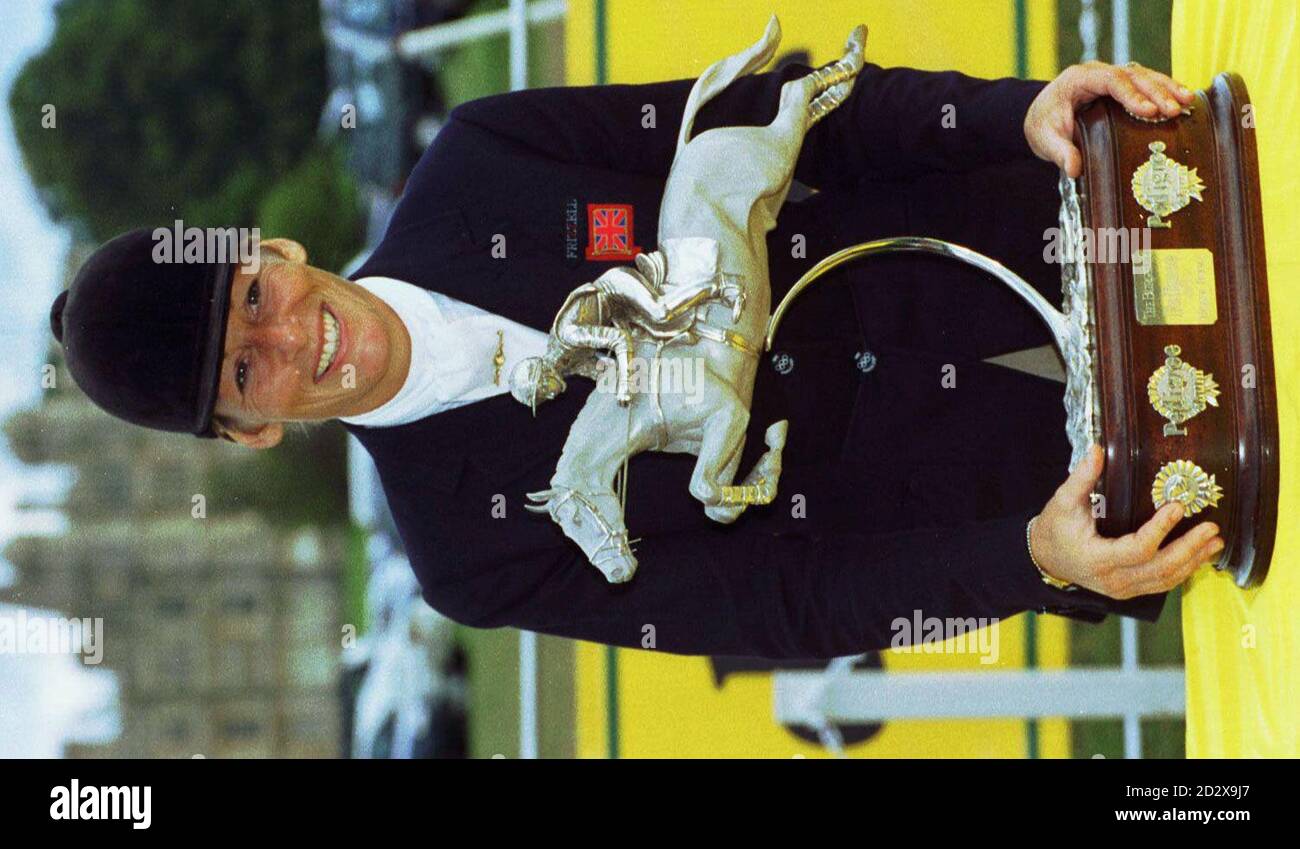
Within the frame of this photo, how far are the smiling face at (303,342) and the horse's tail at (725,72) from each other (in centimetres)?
28

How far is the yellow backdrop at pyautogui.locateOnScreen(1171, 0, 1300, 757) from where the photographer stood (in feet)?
2.52

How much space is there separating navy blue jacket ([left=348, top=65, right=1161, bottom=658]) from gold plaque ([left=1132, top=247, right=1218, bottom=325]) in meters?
0.14

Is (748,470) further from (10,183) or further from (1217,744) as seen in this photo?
(10,183)

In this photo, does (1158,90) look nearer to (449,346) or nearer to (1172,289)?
(1172,289)

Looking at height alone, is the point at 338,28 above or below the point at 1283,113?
above

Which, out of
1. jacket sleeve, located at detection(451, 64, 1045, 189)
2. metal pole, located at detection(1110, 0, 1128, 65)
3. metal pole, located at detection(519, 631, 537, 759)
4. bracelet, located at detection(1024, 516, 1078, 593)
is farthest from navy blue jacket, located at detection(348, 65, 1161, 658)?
metal pole, located at detection(1110, 0, 1128, 65)

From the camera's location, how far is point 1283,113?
2.56 ft

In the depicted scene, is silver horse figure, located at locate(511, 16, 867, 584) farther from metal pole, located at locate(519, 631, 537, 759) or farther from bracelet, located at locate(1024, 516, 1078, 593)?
metal pole, located at locate(519, 631, 537, 759)

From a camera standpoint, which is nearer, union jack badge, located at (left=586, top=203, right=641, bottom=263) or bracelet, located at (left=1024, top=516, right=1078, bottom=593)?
bracelet, located at (left=1024, top=516, right=1078, bottom=593)

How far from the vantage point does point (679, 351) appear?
2.57 ft

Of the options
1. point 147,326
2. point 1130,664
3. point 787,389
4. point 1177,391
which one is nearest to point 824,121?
point 787,389

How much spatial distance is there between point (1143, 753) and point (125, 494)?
1305mm

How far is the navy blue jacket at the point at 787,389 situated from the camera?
893mm
